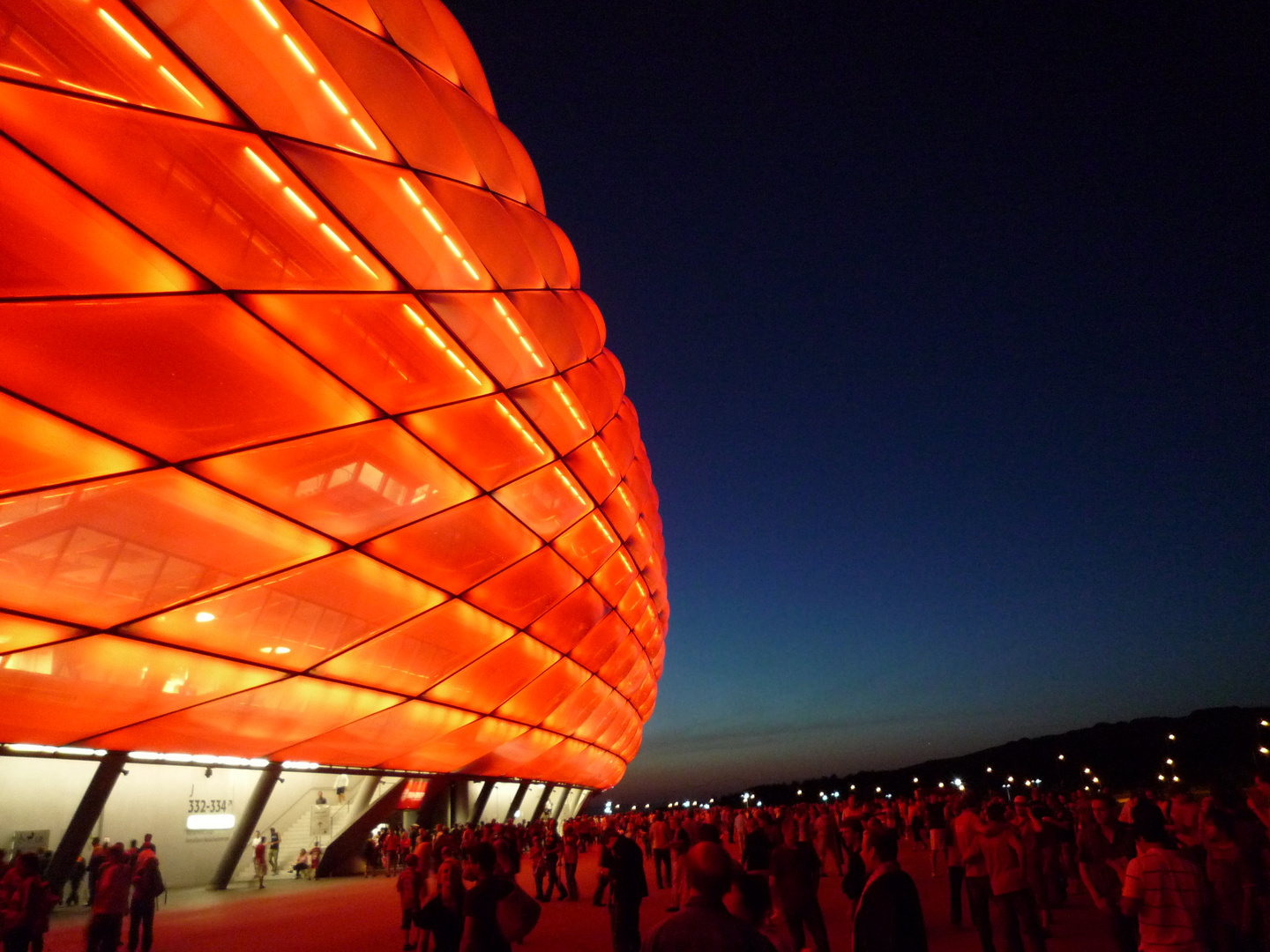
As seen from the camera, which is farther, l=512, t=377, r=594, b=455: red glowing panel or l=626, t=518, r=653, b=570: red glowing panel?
l=626, t=518, r=653, b=570: red glowing panel

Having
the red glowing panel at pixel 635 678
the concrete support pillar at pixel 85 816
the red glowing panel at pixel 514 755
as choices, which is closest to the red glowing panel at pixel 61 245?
the concrete support pillar at pixel 85 816

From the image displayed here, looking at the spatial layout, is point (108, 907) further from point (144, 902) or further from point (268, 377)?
point (268, 377)

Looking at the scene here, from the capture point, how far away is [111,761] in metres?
10.4

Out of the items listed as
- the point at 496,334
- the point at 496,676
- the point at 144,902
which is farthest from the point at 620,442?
the point at 144,902

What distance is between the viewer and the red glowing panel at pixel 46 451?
6.19 m

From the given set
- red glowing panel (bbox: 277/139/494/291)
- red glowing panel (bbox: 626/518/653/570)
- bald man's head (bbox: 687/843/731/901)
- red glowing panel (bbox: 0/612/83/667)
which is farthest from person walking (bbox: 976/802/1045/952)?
red glowing panel (bbox: 626/518/653/570)

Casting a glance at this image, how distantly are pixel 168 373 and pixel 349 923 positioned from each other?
8.65 meters

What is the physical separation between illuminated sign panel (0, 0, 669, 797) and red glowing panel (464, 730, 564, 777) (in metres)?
3.80

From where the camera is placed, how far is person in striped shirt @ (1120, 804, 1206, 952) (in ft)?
13.8

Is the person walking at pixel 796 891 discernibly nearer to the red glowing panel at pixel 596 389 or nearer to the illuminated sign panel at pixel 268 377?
the illuminated sign panel at pixel 268 377

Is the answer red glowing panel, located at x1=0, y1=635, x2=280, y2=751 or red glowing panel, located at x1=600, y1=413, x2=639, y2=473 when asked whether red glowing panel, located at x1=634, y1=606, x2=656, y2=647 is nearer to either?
red glowing panel, located at x1=600, y1=413, x2=639, y2=473

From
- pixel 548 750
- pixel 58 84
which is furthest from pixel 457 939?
pixel 548 750

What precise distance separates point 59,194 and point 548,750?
57.7 feet

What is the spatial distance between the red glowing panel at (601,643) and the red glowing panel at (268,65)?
13112 millimetres
